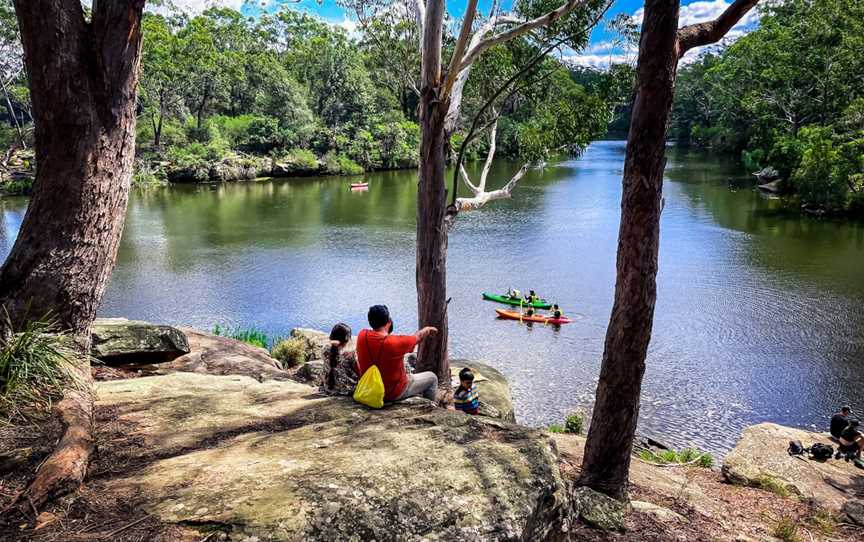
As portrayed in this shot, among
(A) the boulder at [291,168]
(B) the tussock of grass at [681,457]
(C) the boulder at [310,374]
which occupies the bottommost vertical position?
(B) the tussock of grass at [681,457]

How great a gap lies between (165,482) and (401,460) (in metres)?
1.24

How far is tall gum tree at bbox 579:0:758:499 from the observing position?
16.4 feet

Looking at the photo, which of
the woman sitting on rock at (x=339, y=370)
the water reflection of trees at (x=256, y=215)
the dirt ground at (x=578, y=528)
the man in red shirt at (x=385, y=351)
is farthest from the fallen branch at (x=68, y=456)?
the water reflection of trees at (x=256, y=215)

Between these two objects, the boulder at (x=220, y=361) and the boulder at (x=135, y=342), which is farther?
the boulder at (x=220, y=361)

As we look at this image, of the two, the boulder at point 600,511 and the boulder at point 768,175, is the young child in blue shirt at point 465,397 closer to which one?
the boulder at point 600,511

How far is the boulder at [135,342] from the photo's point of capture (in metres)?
6.71

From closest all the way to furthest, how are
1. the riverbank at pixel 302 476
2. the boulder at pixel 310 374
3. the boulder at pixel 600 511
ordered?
1. the riverbank at pixel 302 476
2. the boulder at pixel 600 511
3. the boulder at pixel 310 374

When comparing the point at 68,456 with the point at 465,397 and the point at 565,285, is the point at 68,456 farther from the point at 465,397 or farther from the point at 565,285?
the point at 565,285

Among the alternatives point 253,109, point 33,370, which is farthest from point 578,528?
point 253,109

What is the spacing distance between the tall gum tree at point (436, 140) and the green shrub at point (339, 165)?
145ft

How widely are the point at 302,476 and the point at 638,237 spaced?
3.33 m

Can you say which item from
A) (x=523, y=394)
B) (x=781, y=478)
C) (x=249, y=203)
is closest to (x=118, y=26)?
(x=781, y=478)

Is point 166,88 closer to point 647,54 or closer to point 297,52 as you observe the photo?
point 297,52

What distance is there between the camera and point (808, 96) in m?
38.7
